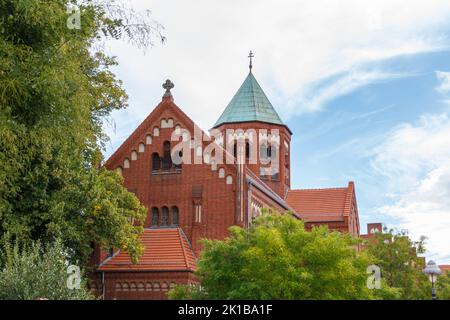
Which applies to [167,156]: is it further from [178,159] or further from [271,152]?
[271,152]

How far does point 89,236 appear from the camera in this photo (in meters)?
32.6

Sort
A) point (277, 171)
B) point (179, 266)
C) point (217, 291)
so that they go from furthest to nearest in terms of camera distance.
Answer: point (277, 171)
point (179, 266)
point (217, 291)

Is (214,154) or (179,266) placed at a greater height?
(214,154)

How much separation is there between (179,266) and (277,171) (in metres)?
26.7

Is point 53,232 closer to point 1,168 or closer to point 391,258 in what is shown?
point 1,168

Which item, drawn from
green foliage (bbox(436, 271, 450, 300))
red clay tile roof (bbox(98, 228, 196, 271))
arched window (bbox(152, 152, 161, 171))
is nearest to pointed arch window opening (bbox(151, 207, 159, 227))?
red clay tile roof (bbox(98, 228, 196, 271))

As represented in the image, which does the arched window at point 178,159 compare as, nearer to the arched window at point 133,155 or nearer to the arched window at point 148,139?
the arched window at point 148,139

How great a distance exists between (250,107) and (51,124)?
41.5 meters

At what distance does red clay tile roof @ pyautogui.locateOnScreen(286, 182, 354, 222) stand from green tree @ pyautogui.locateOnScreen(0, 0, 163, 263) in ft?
98.3

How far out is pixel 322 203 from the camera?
2456 inches

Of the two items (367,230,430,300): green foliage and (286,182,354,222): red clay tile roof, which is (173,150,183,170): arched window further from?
(286,182,354,222): red clay tile roof

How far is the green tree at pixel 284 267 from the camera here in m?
25.1
